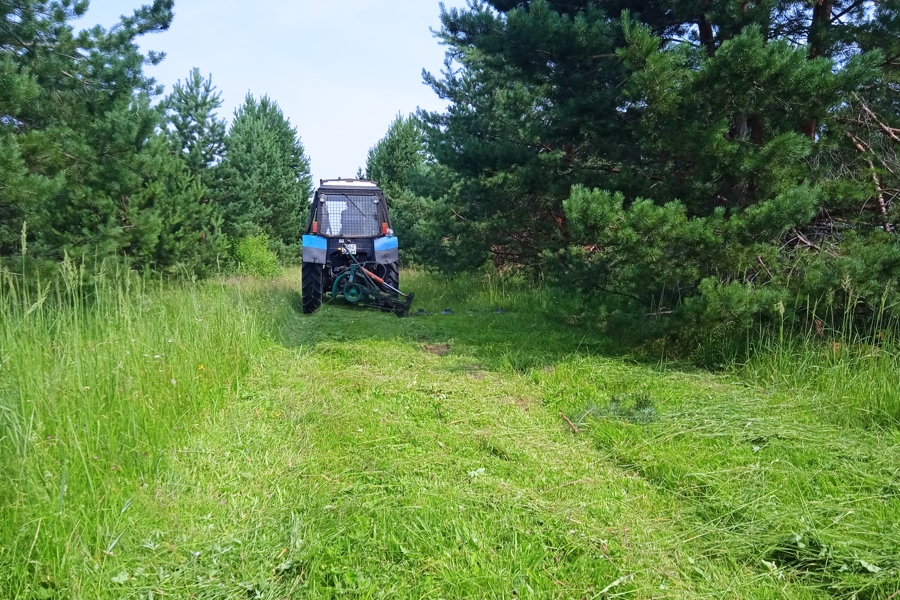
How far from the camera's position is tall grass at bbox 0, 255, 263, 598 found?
2.00 metres

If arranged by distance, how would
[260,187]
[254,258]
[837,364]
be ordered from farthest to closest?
[260,187], [254,258], [837,364]

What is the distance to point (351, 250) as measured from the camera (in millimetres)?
8922

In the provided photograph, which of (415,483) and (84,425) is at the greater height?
(84,425)

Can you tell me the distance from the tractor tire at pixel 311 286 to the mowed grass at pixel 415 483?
4.02 m

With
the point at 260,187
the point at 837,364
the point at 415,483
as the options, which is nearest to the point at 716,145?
the point at 837,364

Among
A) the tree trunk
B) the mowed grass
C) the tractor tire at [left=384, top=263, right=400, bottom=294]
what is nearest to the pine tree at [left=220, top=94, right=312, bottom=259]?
the tractor tire at [left=384, top=263, right=400, bottom=294]

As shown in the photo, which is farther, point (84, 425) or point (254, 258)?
point (254, 258)

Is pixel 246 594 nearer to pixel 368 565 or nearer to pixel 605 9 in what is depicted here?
pixel 368 565

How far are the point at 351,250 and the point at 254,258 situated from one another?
9.61 m

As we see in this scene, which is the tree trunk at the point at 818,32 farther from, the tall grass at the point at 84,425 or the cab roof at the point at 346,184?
the cab roof at the point at 346,184

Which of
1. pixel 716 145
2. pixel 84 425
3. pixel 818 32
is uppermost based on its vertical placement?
pixel 818 32

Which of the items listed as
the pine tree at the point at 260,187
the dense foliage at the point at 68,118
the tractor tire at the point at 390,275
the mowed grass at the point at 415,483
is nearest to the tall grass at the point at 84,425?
the mowed grass at the point at 415,483

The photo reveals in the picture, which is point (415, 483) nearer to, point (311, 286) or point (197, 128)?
point (311, 286)

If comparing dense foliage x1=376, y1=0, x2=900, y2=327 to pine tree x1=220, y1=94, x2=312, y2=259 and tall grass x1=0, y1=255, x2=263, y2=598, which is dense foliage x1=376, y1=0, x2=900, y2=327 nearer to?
tall grass x1=0, y1=255, x2=263, y2=598
